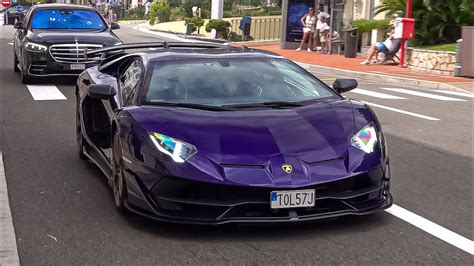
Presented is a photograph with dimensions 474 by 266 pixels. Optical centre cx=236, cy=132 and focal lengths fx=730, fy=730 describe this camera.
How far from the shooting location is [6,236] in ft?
16.8

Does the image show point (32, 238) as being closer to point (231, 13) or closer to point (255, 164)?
point (255, 164)

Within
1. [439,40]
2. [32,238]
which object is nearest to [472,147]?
[32,238]

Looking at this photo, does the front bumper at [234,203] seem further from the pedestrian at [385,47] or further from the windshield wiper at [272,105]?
the pedestrian at [385,47]

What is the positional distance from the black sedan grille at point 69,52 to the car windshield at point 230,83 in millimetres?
8665

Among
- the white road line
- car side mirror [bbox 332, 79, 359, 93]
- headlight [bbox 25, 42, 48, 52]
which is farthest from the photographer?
headlight [bbox 25, 42, 48, 52]

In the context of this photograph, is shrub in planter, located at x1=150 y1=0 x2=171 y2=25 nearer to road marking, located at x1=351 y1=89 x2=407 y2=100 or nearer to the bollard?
the bollard

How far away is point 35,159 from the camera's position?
791 cm

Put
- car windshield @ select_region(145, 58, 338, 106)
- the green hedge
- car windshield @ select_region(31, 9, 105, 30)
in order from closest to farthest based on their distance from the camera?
car windshield @ select_region(145, 58, 338, 106), car windshield @ select_region(31, 9, 105, 30), the green hedge

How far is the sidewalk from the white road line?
13.4 metres

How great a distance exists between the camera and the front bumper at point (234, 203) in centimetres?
494

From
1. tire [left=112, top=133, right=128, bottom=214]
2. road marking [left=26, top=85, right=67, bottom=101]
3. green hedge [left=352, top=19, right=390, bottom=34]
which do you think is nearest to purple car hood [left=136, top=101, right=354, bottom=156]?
tire [left=112, top=133, right=128, bottom=214]

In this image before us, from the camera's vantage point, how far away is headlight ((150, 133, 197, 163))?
5.04 meters

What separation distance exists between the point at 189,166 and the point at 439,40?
19.4m

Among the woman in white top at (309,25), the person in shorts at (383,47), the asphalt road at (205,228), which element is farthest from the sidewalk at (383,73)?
the asphalt road at (205,228)
